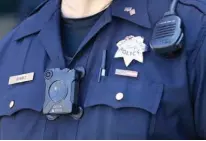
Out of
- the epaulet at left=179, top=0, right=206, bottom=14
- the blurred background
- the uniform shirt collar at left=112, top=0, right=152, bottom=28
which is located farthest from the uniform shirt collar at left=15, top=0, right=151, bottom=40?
the blurred background

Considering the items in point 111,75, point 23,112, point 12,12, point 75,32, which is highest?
point 12,12

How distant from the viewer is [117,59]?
1.56m

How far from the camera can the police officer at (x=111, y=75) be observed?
147cm

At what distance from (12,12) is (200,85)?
125 centimetres

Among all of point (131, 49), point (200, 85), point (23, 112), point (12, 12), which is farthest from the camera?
point (12, 12)

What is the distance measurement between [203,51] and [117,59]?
24 centimetres

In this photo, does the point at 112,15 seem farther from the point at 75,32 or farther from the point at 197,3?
the point at 197,3

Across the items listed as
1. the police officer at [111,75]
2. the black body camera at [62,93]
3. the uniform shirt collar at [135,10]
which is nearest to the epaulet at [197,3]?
the police officer at [111,75]

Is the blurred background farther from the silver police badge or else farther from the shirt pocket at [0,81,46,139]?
the silver police badge

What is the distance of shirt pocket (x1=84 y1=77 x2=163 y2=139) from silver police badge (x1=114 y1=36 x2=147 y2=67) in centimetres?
6

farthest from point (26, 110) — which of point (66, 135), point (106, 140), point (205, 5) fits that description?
point (205, 5)

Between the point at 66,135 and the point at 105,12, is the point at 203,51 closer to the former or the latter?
the point at 105,12

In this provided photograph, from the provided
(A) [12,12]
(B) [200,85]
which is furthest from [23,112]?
(A) [12,12]

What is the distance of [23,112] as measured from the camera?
1.66 meters
